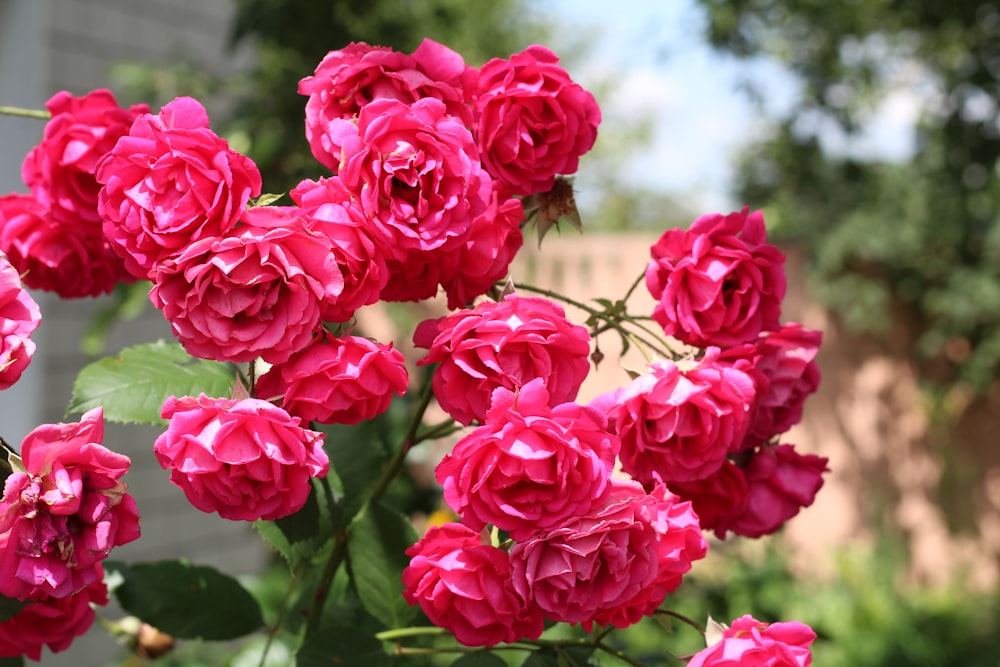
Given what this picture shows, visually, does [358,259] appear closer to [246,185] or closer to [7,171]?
[246,185]

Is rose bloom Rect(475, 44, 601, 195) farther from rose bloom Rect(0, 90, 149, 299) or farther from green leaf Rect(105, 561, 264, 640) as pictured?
green leaf Rect(105, 561, 264, 640)

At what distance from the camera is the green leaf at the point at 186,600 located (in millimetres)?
1007

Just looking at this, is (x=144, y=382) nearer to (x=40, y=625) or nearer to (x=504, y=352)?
(x=40, y=625)

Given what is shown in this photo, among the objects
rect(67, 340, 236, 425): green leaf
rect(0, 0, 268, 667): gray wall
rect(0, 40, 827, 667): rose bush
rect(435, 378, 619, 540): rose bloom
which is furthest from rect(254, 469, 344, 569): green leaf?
rect(0, 0, 268, 667): gray wall

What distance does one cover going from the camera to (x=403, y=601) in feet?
3.07

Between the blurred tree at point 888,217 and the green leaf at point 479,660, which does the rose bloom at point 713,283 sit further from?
the blurred tree at point 888,217

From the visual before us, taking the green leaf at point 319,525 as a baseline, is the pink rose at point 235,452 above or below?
below

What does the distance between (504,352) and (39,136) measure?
2.71 meters

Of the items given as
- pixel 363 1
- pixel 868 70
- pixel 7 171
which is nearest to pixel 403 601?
pixel 363 1

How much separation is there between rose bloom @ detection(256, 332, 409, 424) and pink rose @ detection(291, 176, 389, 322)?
0.03 meters

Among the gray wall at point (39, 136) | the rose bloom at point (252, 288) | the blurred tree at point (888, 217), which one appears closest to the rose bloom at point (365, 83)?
the rose bloom at point (252, 288)

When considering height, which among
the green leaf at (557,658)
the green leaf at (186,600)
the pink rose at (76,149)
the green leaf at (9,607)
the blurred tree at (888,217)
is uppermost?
the blurred tree at (888,217)

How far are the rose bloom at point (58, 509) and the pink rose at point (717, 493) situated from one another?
0.44m

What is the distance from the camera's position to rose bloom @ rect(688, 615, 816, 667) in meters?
0.71
